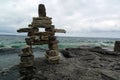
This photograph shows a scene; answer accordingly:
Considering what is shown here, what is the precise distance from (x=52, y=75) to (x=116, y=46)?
17511mm

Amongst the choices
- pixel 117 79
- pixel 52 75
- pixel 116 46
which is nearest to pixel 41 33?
pixel 52 75

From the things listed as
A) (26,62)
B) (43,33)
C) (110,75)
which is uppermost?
(43,33)

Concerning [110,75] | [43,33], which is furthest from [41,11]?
[110,75]

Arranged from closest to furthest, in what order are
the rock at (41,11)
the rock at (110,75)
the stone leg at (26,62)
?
the rock at (110,75) < the stone leg at (26,62) < the rock at (41,11)

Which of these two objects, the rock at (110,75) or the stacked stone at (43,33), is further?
the stacked stone at (43,33)

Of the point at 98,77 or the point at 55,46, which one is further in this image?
the point at 55,46

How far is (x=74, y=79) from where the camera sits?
1306 centimetres

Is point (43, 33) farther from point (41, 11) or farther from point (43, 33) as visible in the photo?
point (41, 11)

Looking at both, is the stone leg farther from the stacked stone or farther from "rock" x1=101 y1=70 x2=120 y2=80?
"rock" x1=101 y1=70 x2=120 y2=80

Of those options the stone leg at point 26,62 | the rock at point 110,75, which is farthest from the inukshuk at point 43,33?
the rock at point 110,75

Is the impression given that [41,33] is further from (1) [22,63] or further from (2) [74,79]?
(2) [74,79]

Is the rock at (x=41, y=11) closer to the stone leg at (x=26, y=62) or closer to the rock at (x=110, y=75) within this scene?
the stone leg at (x=26, y=62)

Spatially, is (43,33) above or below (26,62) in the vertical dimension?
above

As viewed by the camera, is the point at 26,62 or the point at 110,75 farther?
the point at 26,62
